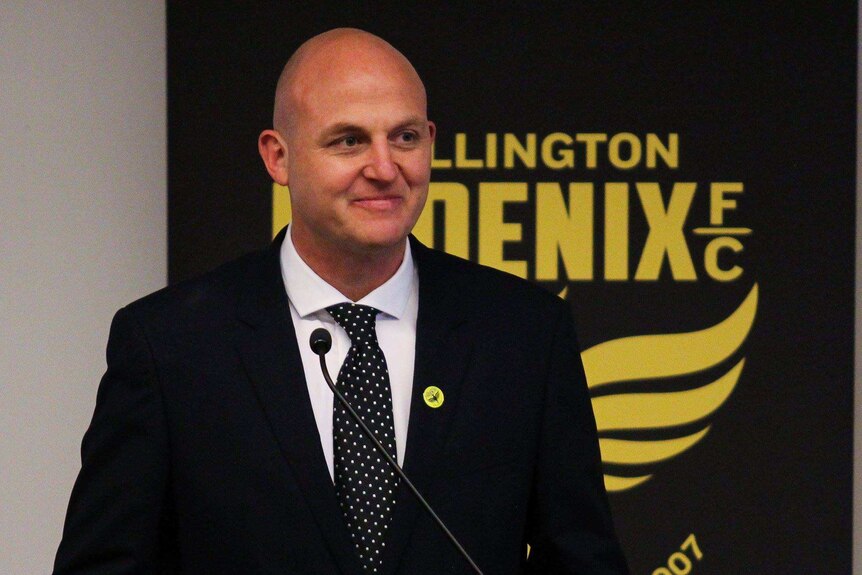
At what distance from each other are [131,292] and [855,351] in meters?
1.75

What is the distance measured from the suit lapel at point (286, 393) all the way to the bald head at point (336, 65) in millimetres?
263

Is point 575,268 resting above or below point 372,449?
above

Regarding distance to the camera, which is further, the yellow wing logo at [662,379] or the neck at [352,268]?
the yellow wing logo at [662,379]

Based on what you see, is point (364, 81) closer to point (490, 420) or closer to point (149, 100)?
point (490, 420)

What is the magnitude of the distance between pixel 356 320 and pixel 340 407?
144mm

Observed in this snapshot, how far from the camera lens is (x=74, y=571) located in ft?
5.77

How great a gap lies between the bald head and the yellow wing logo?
138cm

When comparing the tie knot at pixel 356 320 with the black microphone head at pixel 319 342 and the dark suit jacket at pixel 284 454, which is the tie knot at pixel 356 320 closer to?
the dark suit jacket at pixel 284 454

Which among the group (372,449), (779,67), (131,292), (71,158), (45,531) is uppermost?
(779,67)

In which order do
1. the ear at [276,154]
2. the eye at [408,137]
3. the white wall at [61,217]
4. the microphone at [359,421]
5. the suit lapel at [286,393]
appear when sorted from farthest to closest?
1. the white wall at [61,217]
2. the ear at [276,154]
3. the eye at [408,137]
4. the suit lapel at [286,393]
5. the microphone at [359,421]

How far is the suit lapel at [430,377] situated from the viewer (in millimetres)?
1757

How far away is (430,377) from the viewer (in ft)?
6.07

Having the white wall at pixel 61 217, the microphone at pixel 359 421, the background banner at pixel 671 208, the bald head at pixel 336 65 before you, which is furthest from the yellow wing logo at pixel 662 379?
the microphone at pixel 359 421

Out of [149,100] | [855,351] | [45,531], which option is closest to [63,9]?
[149,100]
